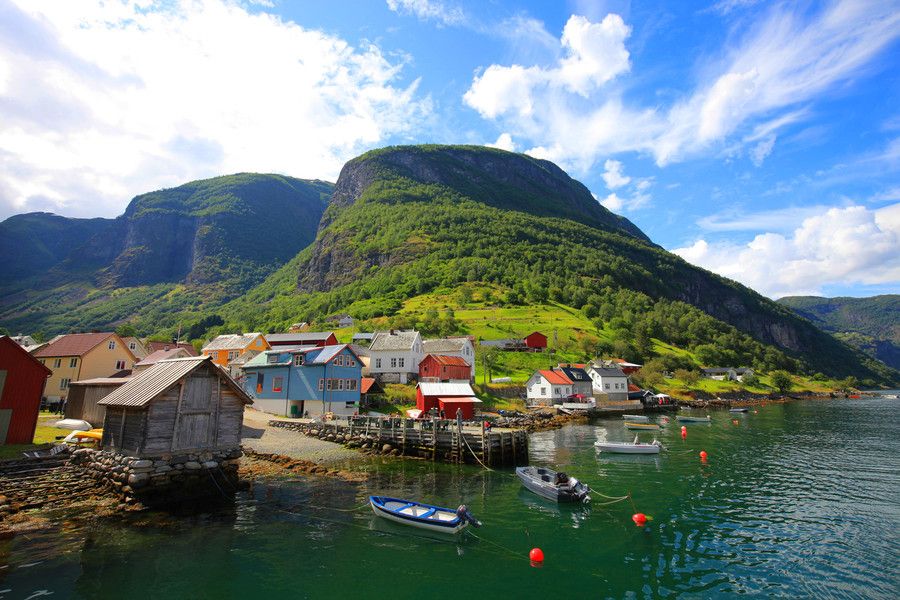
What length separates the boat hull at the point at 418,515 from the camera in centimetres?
2306

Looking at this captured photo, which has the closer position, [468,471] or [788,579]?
[788,579]

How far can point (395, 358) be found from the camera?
271 feet

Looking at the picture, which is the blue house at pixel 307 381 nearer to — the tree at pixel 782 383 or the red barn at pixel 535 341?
the red barn at pixel 535 341

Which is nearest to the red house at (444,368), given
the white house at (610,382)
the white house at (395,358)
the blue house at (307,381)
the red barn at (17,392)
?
the white house at (395,358)

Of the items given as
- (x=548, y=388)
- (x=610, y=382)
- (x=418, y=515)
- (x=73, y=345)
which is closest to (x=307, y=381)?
(x=73, y=345)

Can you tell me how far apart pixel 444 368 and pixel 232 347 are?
5101 cm

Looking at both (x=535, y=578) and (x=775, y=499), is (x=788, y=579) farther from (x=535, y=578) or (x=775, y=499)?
(x=775, y=499)

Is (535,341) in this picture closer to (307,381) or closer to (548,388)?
(548,388)

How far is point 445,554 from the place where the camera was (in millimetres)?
21000

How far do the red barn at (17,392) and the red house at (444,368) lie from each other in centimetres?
5224

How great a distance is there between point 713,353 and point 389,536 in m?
159

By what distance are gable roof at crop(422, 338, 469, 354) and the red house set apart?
576 centimetres

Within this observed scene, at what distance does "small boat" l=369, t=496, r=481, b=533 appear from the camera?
75.7ft

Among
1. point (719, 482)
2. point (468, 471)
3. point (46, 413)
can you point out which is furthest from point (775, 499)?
point (46, 413)
